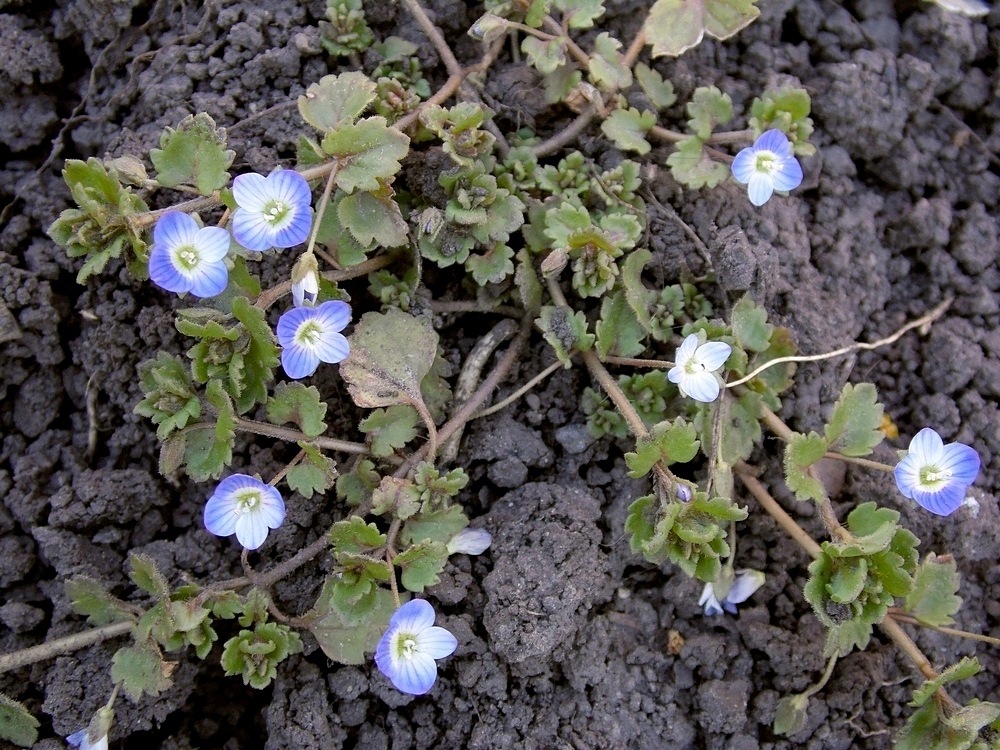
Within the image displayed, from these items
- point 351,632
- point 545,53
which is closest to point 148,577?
point 351,632

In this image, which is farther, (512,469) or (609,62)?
(609,62)

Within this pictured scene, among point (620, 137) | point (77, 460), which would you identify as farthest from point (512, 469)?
point (77, 460)

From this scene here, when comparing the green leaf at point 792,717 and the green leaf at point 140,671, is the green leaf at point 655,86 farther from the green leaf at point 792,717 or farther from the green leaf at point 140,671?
the green leaf at point 140,671

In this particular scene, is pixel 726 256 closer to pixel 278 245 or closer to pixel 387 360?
pixel 387 360

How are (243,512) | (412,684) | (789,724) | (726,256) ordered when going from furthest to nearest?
(726,256) < (789,724) < (243,512) < (412,684)

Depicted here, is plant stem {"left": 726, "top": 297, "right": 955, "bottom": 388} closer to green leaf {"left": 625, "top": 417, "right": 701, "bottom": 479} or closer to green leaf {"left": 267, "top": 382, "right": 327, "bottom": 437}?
green leaf {"left": 625, "top": 417, "right": 701, "bottom": 479}

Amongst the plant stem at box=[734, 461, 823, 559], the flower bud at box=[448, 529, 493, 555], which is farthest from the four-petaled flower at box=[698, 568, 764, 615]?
the flower bud at box=[448, 529, 493, 555]
